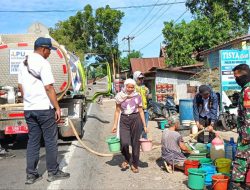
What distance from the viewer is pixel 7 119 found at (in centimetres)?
851

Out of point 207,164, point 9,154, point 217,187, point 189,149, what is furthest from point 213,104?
point 9,154

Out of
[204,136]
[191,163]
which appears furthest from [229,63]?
[191,163]

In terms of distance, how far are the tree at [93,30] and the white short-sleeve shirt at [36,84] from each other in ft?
149

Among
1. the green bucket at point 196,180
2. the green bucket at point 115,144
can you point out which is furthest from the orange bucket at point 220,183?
the green bucket at point 115,144

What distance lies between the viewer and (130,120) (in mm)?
6633

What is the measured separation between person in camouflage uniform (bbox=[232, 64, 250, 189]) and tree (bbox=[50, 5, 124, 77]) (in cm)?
4628

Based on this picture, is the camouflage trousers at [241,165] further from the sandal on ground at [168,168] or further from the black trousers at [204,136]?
the black trousers at [204,136]

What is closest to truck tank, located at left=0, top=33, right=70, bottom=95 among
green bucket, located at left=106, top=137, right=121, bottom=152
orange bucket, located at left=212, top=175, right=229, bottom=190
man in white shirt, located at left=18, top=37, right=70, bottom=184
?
green bucket, located at left=106, top=137, right=121, bottom=152

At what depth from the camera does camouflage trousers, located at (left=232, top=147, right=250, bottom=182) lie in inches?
190

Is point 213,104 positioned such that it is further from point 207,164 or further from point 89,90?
point 89,90

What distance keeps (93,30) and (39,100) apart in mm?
47570

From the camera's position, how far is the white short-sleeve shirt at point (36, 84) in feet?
17.7

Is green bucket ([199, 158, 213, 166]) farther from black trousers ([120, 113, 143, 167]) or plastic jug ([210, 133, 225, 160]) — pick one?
black trousers ([120, 113, 143, 167])

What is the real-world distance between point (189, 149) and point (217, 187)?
5.67 feet
